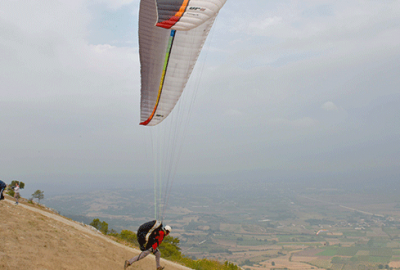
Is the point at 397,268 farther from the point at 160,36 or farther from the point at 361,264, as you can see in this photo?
the point at 160,36

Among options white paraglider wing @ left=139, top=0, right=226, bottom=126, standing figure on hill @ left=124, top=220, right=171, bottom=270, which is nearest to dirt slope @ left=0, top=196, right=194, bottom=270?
standing figure on hill @ left=124, top=220, right=171, bottom=270

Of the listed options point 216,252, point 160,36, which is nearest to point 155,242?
point 160,36

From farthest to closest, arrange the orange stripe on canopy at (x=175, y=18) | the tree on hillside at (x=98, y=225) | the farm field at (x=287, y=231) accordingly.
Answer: the farm field at (x=287, y=231) < the tree on hillside at (x=98, y=225) < the orange stripe on canopy at (x=175, y=18)

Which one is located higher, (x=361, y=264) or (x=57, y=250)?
(x=57, y=250)

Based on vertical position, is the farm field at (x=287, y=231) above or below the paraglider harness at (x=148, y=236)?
below

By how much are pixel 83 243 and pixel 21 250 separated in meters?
2.55

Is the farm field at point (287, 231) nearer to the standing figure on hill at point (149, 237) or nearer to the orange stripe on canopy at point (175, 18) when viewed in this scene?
the standing figure on hill at point (149, 237)

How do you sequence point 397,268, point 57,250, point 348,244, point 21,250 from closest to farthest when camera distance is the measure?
point 21,250
point 57,250
point 397,268
point 348,244

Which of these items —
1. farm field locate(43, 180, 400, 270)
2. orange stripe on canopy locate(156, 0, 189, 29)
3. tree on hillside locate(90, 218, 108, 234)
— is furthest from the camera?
farm field locate(43, 180, 400, 270)

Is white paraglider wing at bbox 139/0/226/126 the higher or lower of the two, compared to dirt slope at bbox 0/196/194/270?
higher

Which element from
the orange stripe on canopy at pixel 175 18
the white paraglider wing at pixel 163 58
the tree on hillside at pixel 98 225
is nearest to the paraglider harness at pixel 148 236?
the white paraglider wing at pixel 163 58

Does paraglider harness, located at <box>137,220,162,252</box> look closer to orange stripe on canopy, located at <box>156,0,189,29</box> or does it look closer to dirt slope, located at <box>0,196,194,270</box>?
dirt slope, located at <box>0,196,194,270</box>

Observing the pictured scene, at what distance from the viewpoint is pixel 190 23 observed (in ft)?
15.3

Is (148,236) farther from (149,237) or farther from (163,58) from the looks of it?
A: (163,58)
